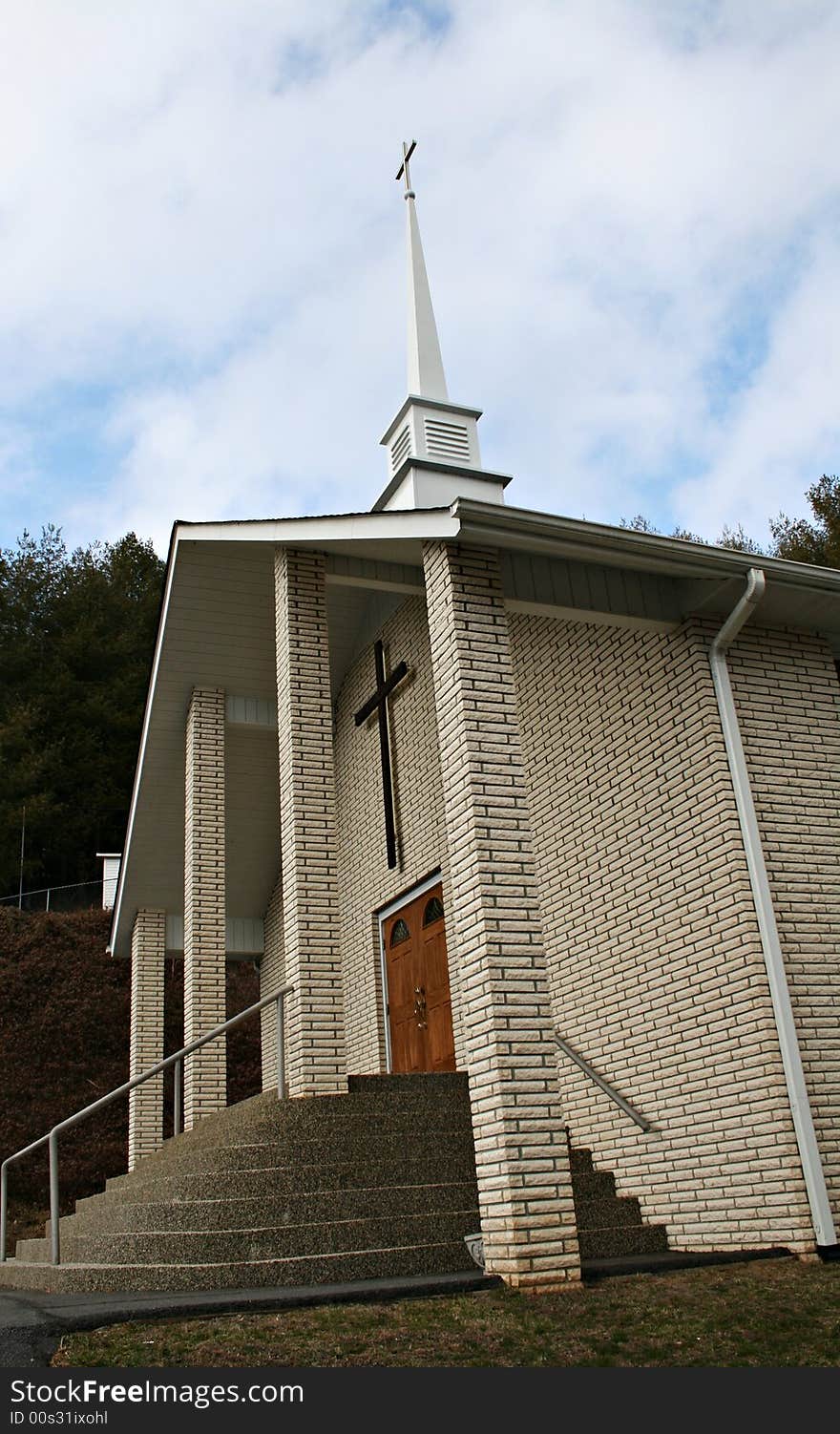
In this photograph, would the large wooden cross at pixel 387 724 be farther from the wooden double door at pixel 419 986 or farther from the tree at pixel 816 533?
the tree at pixel 816 533

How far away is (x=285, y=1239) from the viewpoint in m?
6.00

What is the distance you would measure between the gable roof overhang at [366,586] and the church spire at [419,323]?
2.63 metres

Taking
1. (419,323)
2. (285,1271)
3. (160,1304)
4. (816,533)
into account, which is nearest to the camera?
(160,1304)

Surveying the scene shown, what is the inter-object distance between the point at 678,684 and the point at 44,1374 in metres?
5.77

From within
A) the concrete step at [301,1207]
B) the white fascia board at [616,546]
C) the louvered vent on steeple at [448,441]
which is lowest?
the concrete step at [301,1207]

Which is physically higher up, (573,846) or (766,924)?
(573,846)

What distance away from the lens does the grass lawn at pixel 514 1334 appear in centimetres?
414

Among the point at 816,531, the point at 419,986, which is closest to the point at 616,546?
the point at 419,986

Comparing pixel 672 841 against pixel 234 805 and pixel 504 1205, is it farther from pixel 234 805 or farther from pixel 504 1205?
pixel 234 805

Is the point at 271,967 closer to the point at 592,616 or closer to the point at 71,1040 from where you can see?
the point at 71,1040

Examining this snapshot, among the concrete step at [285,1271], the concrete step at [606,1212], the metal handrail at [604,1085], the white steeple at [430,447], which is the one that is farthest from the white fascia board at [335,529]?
the concrete step at [606,1212]

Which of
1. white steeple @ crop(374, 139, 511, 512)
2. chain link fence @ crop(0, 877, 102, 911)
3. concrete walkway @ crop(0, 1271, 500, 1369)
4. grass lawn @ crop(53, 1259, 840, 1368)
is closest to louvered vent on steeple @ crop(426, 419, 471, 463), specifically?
white steeple @ crop(374, 139, 511, 512)

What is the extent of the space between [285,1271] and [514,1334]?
68.4 inches

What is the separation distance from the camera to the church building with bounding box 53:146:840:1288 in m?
6.53
